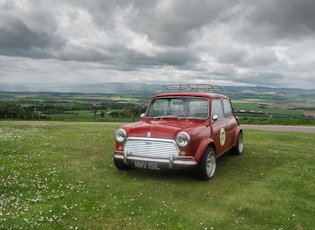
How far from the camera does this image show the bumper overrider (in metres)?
7.43

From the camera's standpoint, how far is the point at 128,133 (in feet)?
26.6

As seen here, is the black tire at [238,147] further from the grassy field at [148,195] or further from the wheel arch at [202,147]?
the wheel arch at [202,147]

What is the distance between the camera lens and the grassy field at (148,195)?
5320 mm

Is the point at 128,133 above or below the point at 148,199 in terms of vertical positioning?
above

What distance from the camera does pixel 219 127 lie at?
9281 millimetres

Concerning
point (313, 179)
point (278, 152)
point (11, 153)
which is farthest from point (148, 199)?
point (278, 152)

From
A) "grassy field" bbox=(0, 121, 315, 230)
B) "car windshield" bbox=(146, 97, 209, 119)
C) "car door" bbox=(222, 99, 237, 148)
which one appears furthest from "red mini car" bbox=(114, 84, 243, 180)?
"grassy field" bbox=(0, 121, 315, 230)

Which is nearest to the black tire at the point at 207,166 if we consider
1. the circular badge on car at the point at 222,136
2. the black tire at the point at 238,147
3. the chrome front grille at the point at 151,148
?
the chrome front grille at the point at 151,148

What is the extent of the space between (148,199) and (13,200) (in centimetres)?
293

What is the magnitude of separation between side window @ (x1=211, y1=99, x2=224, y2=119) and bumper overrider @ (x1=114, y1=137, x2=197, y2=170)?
2.25 metres

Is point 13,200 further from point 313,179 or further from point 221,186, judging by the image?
point 313,179

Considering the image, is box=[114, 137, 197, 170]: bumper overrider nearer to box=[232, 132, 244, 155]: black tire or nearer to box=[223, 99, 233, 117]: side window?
box=[223, 99, 233, 117]: side window

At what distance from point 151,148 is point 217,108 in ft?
10.6

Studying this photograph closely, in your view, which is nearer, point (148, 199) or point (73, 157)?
point (148, 199)
